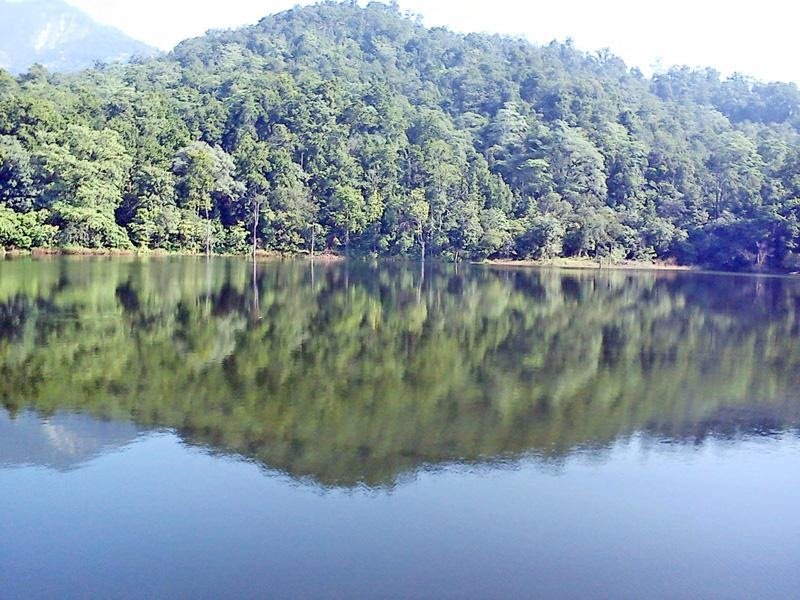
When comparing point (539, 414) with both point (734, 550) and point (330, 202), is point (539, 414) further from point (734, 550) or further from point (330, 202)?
point (330, 202)

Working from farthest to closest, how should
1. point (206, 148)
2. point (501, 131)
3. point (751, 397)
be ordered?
1. point (501, 131)
2. point (206, 148)
3. point (751, 397)

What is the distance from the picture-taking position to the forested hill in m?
52.8

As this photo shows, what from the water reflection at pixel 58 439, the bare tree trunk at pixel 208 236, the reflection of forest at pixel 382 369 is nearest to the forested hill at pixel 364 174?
the bare tree trunk at pixel 208 236

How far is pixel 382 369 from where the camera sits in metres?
16.7

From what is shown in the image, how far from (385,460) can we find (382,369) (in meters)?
6.22

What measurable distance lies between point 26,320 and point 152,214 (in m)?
36.2

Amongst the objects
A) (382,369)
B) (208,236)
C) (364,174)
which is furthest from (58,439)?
(364,174)

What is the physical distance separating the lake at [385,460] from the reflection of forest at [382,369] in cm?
8

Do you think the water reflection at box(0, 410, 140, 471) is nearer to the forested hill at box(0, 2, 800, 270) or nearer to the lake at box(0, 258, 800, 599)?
the lake at box(0, 258, 800, 599)

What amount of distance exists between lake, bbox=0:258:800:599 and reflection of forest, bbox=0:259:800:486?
76mm

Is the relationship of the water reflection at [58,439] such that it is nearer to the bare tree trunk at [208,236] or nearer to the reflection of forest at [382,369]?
the reflection of forest at [382,369]

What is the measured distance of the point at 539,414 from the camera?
43.9ft

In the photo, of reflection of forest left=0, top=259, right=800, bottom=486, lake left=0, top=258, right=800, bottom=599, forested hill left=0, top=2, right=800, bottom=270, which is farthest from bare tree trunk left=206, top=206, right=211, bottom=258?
lake left=0, top=258, right=800, bottom=599

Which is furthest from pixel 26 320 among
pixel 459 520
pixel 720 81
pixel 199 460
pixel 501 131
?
pixel 720 81
